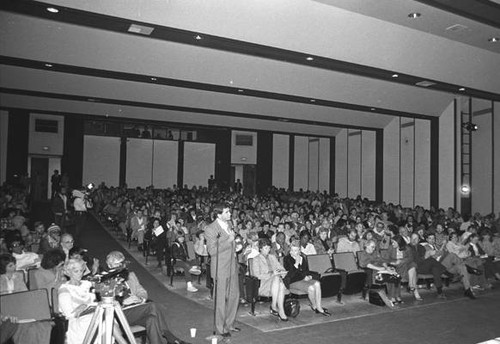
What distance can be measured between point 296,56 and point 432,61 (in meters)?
3.46

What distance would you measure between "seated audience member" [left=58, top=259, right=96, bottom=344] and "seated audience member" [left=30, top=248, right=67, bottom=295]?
554 millimetres

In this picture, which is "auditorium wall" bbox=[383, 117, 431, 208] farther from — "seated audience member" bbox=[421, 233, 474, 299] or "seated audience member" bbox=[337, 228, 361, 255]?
"seated audience member" bbox=[337, 228, 361, 255]

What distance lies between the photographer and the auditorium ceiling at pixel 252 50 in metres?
7.67

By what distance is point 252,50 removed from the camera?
889cm

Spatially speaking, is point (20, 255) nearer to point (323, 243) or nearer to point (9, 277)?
point (9, 277)

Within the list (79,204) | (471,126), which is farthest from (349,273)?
(471,126)

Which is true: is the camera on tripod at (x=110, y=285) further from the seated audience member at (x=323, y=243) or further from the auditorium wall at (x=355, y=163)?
the auditorium wall at (x=355, y=163)

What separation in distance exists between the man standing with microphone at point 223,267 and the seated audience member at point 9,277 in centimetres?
210

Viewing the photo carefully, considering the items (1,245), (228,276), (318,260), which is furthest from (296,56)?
(1,245)

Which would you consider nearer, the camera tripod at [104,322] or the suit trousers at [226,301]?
the camera tripod at [104,322]

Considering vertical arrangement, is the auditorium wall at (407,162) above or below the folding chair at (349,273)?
above

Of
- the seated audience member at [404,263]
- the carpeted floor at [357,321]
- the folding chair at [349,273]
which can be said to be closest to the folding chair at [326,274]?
the folding chair at [349,273]

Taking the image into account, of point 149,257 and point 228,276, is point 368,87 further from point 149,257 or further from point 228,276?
point 228,276

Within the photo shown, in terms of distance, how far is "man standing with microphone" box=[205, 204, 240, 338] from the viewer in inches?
211
